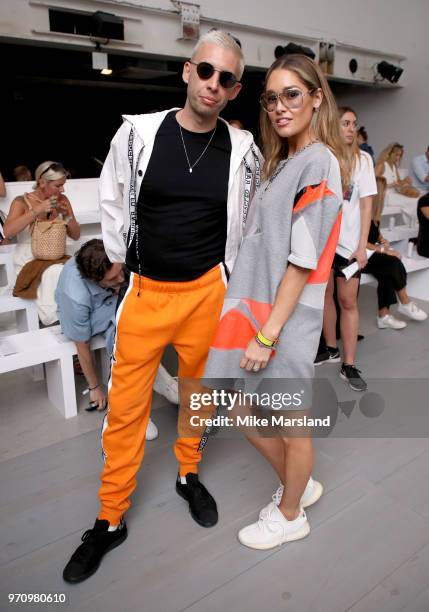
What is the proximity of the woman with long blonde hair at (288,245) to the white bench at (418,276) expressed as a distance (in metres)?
2.79

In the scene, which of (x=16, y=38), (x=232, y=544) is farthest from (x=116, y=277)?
(x=16, y=38)

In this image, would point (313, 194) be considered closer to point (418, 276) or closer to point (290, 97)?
point (290, 97)

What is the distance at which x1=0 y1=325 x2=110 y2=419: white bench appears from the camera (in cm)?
220

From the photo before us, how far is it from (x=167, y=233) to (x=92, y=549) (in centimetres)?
97

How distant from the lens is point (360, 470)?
1937mm

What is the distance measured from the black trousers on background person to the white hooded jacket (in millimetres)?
2115

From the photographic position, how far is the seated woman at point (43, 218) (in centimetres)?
267

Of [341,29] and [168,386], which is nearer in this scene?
[168,386]

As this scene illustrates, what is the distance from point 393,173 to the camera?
229 inches

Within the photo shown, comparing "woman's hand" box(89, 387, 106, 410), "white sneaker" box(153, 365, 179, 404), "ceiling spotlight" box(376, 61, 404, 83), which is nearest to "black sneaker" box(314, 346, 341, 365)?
"white sneaker" box(153, 365, 179, 404)

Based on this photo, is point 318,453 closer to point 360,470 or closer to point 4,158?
point 360,470

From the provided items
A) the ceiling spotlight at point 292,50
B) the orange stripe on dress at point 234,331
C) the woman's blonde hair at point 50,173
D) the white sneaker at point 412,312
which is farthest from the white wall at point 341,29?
the orange stripe on dress at point 234,331

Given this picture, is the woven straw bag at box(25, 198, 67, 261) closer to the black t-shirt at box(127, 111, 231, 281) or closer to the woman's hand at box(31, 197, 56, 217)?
the woman's hand at box(31, 197, 56, 217)

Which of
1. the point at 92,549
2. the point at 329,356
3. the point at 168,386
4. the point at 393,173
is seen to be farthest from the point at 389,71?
the point at 92,549
